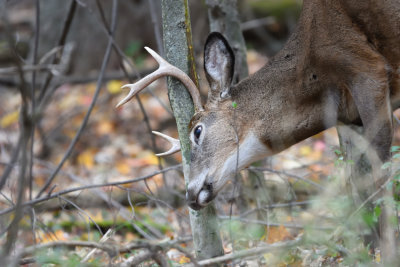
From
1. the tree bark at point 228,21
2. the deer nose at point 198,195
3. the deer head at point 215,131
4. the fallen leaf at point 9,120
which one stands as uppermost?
the tree bark at point 228,21

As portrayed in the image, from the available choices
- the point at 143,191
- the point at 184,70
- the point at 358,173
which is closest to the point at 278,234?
the point at 358,173

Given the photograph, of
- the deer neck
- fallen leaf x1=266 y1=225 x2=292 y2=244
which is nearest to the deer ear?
the deer neck

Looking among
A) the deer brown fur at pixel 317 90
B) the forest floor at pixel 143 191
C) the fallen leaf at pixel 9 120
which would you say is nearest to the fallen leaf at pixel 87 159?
the forest floor at pixel 143 191

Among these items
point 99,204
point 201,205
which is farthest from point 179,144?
point 99,204

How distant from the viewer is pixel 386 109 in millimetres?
4270

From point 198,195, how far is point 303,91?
1247mm

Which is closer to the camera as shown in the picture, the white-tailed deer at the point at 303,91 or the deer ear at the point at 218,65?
the white-tailed deer at the point at 303,91

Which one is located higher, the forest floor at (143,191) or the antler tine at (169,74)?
the antler tine at (169,74)

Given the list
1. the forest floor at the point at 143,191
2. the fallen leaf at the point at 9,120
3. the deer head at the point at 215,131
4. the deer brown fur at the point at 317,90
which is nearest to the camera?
the deer brown fur at the point at 317,90

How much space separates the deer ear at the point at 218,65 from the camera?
4.81 meters

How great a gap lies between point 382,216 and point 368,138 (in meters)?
0.65

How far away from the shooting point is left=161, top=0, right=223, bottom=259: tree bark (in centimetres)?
438

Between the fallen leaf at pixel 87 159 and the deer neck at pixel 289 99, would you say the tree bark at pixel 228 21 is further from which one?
the fallen leaf at pixel 87 159

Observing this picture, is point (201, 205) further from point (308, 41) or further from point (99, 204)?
point (99, 204)
